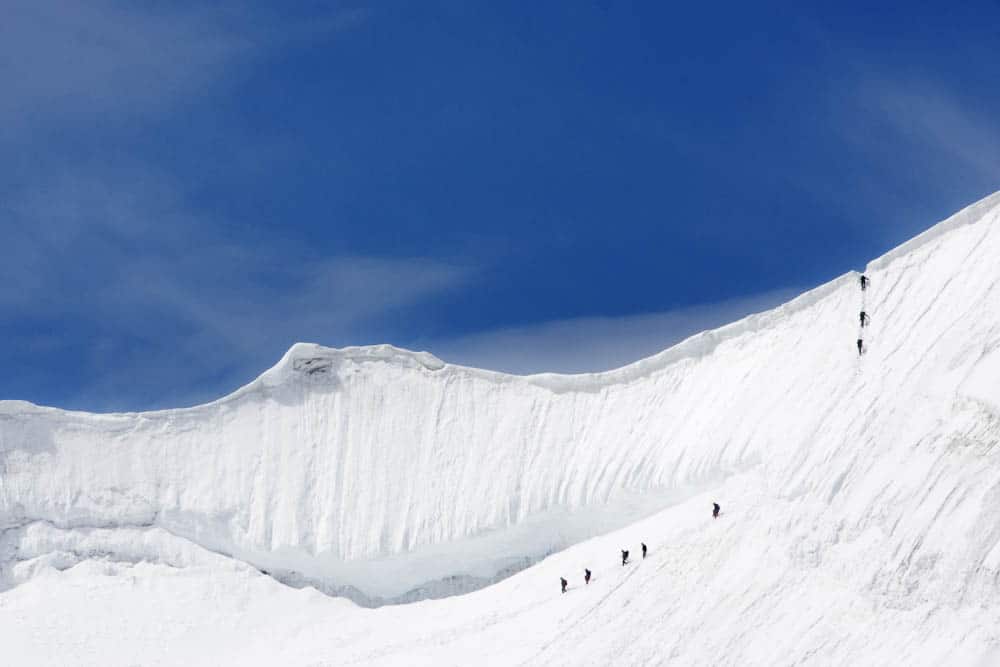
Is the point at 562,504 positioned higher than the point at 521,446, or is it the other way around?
the point at 521,446

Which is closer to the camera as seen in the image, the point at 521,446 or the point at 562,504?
the point at 562,504

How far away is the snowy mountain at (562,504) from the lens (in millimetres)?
50750

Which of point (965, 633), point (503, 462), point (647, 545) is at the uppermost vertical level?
point (503, 462)

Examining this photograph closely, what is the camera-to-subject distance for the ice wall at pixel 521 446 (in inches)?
2080

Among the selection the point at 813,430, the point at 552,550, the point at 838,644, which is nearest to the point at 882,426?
the point at 813,430

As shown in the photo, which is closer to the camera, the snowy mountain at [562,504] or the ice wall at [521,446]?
the snowy mountain at [562,504]

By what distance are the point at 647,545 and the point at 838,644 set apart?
7.03 meters

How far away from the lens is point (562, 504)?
60250 millimetres

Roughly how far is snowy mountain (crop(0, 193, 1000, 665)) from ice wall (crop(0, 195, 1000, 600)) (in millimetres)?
83

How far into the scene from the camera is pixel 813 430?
54719 mm

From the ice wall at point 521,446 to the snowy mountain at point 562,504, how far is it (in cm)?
8

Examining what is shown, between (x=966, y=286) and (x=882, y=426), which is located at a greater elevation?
(x=966, y=286)

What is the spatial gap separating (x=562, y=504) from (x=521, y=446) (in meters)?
3.20

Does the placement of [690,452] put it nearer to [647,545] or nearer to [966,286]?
[647,545]
